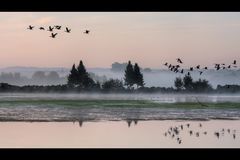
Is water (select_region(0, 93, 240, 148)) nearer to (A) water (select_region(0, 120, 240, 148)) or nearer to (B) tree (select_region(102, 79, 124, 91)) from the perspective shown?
(A) water (select_region(0, 120, 240, 148))

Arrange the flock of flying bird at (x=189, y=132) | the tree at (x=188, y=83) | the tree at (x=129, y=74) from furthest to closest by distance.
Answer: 1. the tree at (x=188, y=83)
2. the tree at (x=129, y=74)
3. the flock of flying bird at (x=189, y=132)

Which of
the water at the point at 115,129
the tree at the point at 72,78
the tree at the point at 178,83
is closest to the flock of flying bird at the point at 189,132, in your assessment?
the water at the point at 115,129

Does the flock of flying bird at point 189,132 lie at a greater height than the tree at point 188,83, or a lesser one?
lesser

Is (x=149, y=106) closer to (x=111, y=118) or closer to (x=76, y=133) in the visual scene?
(x=111, y=118)

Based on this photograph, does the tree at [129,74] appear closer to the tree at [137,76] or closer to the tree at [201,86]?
the tree at [137,76]

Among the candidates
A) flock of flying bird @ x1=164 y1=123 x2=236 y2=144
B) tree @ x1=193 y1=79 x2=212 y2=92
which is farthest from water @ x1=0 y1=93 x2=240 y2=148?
tree @ x1=193 y1=79 x2=212 y2=92

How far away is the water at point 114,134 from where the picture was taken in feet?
26.3

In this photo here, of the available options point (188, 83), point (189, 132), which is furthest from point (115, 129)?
point (188, 83)

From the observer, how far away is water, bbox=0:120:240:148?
8008 mm

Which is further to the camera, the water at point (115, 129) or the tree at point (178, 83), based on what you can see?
the tree at point (178, 83)

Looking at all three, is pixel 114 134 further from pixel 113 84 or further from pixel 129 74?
pixel 113 84

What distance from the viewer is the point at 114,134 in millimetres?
8797
